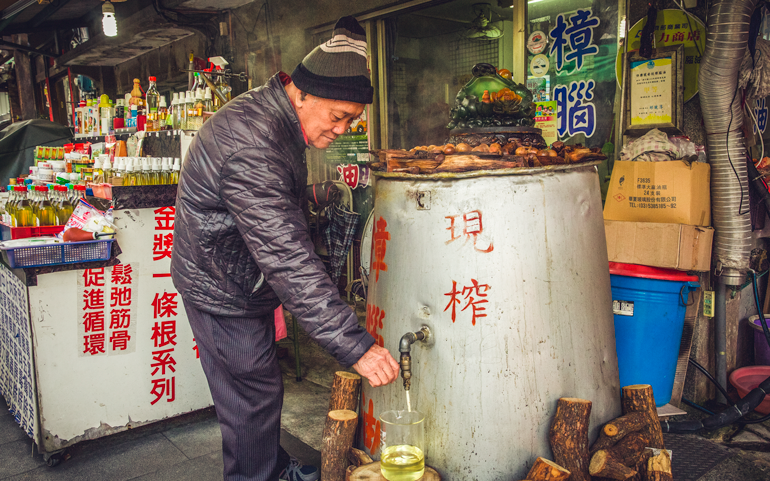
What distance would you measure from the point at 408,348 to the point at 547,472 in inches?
27.2

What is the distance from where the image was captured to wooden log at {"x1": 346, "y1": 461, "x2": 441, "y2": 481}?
83.8 inches

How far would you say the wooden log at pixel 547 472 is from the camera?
1921 mm

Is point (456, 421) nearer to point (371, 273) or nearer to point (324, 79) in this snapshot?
point (371, 273)

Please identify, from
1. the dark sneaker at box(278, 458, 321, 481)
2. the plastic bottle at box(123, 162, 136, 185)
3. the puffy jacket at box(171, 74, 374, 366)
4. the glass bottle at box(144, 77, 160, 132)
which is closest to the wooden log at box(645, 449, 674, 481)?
the puffy jacket at box(171, 74, 374, 366)

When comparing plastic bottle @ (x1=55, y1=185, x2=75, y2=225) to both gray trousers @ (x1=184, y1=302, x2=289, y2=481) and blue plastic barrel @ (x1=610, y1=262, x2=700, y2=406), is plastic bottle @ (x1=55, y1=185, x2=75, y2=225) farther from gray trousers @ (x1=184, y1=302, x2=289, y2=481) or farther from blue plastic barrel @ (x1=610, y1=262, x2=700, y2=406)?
blue plastic barrel @ (x1=610, y1=262, x2=700, y2=406)

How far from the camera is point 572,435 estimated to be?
2.04 meters

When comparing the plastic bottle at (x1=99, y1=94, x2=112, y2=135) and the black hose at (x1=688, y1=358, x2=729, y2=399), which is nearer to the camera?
the black hose at (x1=688, y1=358, x2=729, y2=399)

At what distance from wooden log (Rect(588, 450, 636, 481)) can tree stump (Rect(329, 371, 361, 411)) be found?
107 centimetres

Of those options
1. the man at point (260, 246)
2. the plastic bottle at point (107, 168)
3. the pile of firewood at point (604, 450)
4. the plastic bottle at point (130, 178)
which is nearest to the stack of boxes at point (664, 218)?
the pile of firewood at point (604, 450)

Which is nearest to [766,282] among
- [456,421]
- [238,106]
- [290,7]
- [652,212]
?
[652,212]

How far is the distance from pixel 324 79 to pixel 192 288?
3.55ft

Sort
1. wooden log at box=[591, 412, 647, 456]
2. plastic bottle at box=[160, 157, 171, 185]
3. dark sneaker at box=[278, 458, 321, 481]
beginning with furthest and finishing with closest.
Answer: plastic bottle at box=[160, 157, 171, 185] < dark sneaker at box=[278, 458, 321, 481] < wooden log at box=[591, 412, 647, 456]

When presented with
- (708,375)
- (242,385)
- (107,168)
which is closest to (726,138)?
(708,375)

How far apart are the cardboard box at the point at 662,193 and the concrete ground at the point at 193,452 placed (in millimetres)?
1350
